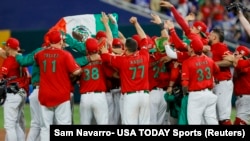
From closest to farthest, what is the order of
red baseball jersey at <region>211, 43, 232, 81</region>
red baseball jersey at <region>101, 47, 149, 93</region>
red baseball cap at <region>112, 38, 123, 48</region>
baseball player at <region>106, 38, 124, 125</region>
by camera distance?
red baseball jersey at <region>101, 47, 149, 93</region>, baseball player at <region>106, 38, 124, 125</region>, red baseball cap at <region>112, 38, 123, 48</region>, red baseball jersey at <region>211, 43, 232, 81</region>

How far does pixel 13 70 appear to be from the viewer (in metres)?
13.7

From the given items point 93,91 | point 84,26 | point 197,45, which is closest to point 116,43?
point 84,26

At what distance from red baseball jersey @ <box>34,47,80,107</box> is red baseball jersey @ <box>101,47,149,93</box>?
2.23 feet

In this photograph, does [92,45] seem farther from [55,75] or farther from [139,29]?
[139,29]

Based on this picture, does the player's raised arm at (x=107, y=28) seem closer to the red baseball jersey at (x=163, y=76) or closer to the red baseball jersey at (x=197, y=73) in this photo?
the red baseball jersey at (x=163, y=76)

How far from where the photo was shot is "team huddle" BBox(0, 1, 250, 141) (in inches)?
503

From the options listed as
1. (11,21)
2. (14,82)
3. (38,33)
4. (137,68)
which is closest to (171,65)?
(137,68)

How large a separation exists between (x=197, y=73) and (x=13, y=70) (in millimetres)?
3488

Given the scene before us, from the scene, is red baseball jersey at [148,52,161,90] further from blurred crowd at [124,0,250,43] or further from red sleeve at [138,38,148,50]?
blurred crowd at [124,0,250,43]

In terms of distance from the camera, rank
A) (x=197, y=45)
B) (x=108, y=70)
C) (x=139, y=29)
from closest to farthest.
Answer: (x=197, y=45) → (x=108, y=70) → (x=139, y=29)

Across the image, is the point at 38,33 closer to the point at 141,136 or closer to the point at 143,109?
the point at 143,109

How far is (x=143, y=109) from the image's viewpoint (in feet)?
42.5

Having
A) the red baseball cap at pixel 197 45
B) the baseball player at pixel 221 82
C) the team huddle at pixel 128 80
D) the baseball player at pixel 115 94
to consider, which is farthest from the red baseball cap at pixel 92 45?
the baseball player at pixel 221 82

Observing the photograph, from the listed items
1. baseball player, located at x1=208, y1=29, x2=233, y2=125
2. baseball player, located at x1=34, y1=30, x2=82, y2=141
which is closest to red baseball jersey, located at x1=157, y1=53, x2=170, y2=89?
baseball player, located at x1=208, y1=29, x2=233, y2=125
